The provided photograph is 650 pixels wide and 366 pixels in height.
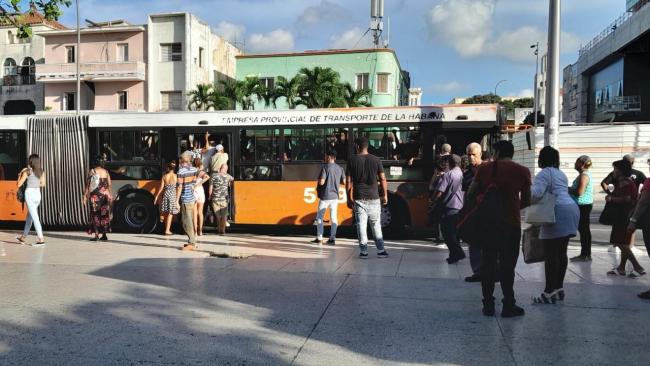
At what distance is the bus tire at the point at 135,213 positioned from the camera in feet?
38.3

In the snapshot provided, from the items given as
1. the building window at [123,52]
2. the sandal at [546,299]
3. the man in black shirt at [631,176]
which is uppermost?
the building window at [123,52]

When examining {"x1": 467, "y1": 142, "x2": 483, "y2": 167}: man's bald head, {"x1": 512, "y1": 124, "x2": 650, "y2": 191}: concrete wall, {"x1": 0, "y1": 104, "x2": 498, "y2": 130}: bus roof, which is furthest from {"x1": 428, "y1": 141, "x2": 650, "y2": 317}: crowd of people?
{"x1": 512, "y1": 124, "x2": 650, "y2": 191}: concrete wall

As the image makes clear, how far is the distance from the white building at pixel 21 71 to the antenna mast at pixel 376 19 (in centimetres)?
2386

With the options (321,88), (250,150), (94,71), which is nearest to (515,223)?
(250,150)

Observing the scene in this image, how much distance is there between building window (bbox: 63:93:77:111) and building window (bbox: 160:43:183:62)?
7.17 m

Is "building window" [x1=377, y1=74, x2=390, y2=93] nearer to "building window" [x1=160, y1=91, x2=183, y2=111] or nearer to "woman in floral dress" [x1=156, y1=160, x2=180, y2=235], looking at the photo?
"building window" [x1=160, y1=91, x2=183, y2=111]

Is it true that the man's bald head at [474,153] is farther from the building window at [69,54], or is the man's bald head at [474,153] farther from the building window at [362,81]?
the building window at [69,54]

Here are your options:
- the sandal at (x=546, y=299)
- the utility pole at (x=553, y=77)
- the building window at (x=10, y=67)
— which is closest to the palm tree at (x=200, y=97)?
the building window at (x=10, y=67)

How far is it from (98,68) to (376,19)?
19.1 m

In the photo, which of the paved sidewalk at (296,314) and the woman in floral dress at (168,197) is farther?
the woman in floral dress at (168,197)

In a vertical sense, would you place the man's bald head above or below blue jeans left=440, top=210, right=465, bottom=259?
above

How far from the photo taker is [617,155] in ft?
89.0

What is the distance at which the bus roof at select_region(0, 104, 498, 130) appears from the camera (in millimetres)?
10297

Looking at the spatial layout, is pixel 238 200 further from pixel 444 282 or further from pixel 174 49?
pixel 174 49
